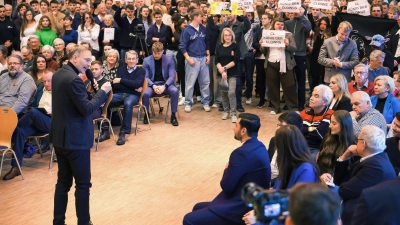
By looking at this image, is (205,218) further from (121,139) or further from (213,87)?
(213,87)

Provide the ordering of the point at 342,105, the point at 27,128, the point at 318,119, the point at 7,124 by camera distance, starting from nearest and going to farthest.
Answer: the point at 318,119 < the point at 342,105 < the point at 7,124 < the point at 27,128

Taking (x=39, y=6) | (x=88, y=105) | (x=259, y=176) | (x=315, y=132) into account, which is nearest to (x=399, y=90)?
(x=315, y=132)

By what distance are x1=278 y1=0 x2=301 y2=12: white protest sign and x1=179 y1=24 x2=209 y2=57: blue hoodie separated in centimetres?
128

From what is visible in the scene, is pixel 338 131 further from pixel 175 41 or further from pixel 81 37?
pixel 81 37

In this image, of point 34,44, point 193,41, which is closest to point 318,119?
point 193,41

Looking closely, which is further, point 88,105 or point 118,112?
point 118,112

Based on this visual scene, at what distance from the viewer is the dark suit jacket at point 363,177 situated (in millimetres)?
3955

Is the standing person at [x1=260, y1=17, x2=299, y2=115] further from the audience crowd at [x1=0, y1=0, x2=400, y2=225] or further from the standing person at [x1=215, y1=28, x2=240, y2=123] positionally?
the standing person at [x1=215, y1=28, x2=240, y2=123]

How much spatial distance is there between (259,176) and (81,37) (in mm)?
6767

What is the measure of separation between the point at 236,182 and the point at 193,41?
5463 mm

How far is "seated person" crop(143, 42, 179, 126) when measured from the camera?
28.6ft

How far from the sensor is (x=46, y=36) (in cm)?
1006

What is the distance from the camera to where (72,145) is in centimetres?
456

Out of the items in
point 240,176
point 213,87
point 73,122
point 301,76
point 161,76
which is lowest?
point 213,87
